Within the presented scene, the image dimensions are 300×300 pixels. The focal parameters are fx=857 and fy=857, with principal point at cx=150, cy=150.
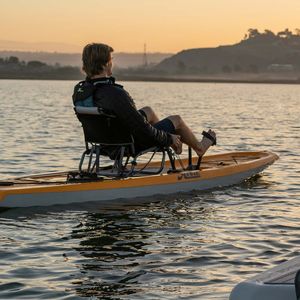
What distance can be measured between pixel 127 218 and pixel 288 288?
5.74m

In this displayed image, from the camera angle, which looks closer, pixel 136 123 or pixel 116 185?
pixel 136 123

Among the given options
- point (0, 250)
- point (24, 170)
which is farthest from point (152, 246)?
point (24, 170)

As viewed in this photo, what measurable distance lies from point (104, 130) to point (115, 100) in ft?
1.48

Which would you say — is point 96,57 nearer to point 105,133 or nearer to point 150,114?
point 105,133

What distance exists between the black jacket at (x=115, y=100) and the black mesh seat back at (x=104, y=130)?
11 centimetres

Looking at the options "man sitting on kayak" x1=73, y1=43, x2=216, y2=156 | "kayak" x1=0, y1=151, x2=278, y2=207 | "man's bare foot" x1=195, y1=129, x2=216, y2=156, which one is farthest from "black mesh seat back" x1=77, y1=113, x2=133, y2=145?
"man's bare foot" x1=195, y1=129, x2=216, y2=156

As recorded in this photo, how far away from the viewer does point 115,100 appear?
1129 centimetres

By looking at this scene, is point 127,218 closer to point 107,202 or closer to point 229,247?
point 107,202

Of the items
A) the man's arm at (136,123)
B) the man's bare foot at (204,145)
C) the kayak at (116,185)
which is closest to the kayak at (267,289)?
the kayak at (116,185)

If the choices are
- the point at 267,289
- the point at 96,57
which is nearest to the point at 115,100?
the point at 96,57

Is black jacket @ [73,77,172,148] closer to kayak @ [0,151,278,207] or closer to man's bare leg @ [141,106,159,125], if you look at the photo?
man's bare leg @ [141,106,159,125]

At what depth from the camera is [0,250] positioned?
8992mm

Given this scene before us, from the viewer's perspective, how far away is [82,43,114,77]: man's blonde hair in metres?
11.2

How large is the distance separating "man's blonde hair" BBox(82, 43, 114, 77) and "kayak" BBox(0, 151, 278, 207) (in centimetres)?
152
